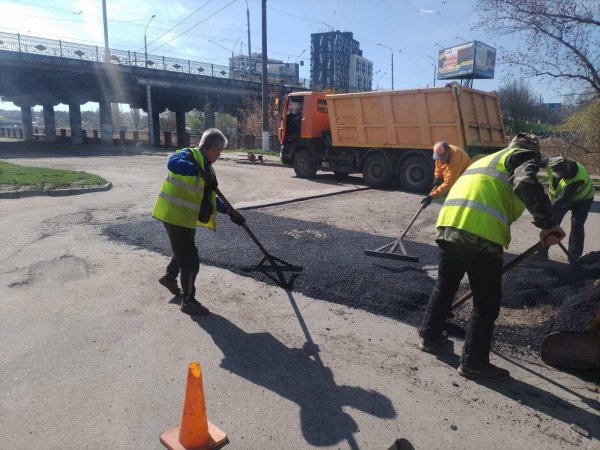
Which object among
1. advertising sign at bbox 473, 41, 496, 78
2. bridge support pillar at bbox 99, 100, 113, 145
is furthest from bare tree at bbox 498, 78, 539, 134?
bridge support pillar at bbox 99, 100, 113, 145

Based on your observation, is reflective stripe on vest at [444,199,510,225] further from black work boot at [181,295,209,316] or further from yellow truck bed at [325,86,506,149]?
yellow truck bed at [325,86,506,149]

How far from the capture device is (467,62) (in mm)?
41125

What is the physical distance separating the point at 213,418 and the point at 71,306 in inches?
90.8

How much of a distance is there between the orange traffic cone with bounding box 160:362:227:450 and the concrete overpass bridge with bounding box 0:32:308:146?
3473 centimetres

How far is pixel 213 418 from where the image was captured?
2586 millimetres

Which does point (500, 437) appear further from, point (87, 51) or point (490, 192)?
point (87, 51)

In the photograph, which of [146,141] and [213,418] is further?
[146,141]

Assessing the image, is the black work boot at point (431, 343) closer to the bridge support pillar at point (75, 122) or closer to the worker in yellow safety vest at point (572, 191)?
the worker in yellow safety vest at point (572, 191)

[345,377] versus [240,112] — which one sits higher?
[240,112]

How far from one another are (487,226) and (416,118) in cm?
955

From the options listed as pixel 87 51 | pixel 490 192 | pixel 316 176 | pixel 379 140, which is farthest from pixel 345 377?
pixel 87 51

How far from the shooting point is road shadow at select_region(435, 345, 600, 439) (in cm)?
260

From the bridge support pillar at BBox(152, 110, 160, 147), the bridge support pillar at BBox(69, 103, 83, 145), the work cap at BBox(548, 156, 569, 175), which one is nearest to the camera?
the work cap at BBox(548, 156, 569, 175)

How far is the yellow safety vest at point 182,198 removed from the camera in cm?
383
